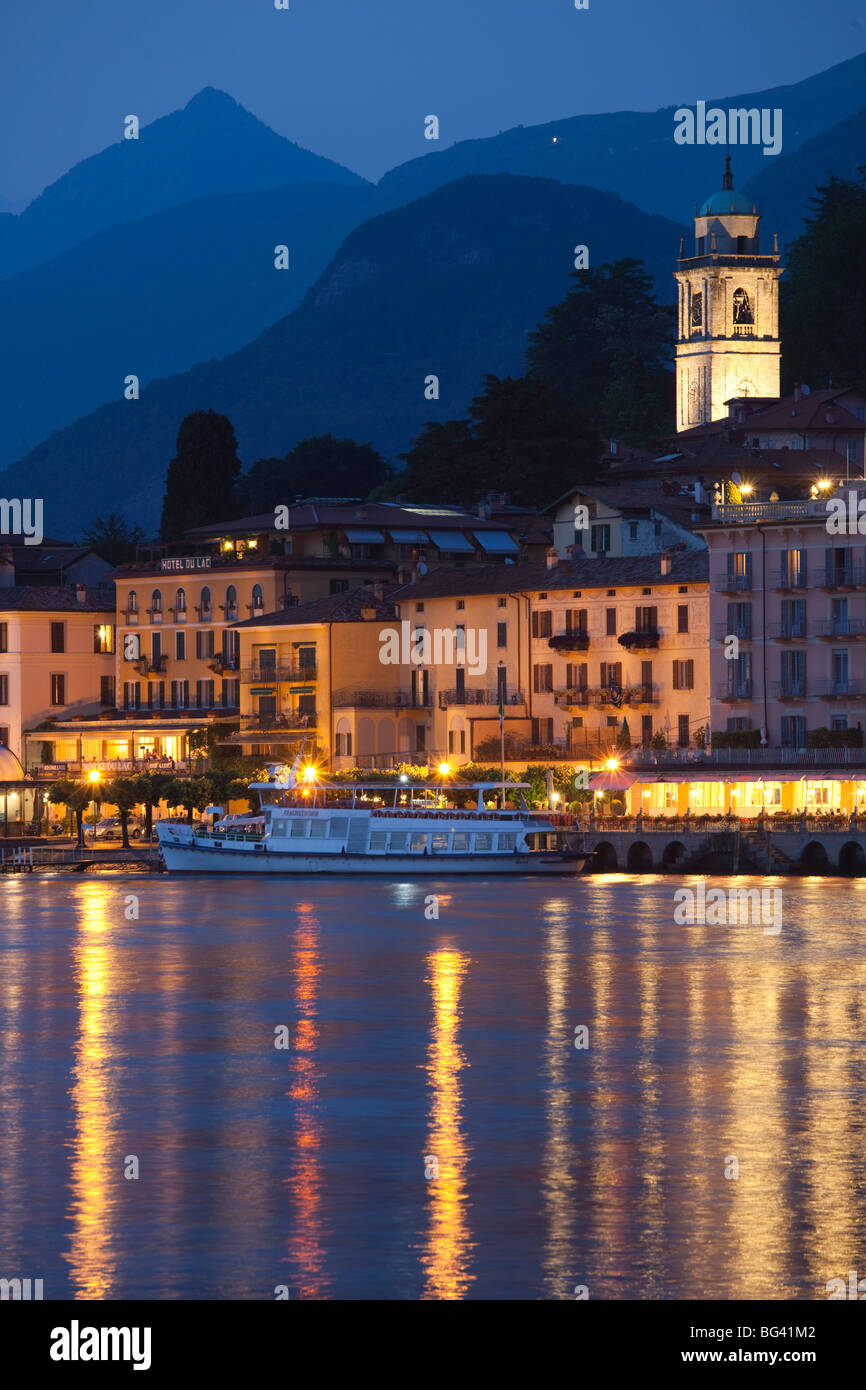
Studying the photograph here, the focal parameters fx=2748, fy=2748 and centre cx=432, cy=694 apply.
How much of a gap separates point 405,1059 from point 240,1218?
1483cm

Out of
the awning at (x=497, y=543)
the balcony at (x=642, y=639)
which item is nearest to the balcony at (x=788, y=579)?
the balcony at (x=642, y=639)

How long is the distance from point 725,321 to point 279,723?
71.7 m

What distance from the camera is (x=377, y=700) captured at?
123 meters

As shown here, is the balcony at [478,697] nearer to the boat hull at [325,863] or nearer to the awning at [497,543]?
the awning at [497,543]

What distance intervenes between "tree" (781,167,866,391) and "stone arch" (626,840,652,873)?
78.4 metres

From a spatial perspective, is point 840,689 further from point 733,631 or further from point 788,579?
point 733,631

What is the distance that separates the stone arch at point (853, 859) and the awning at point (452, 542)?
1615 inches

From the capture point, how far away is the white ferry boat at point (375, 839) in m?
103

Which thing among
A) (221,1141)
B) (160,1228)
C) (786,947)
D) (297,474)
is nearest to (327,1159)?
(221,1141)

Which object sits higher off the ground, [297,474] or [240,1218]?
[297,474]

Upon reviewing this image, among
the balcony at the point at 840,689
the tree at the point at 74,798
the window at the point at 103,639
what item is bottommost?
the tree at the point at 74,798

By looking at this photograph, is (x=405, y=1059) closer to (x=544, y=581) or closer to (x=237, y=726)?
(x=544, y=581)

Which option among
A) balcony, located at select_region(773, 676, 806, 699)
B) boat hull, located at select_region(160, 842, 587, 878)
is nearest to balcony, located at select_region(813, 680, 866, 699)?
balcony, located at select_region(773, 676, 806, 699)
